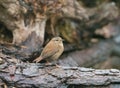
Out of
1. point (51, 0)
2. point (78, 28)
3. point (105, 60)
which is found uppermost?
point (51, 0)

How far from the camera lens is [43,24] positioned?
10203 millimetres

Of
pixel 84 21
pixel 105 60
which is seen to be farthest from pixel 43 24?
pixel 105 60

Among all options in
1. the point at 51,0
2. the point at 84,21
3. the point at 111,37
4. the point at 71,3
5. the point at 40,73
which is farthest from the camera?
the point at 111,37

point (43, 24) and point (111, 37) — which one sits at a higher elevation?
point (43, 24)

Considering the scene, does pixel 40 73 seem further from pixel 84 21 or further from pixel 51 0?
pixel 84 21

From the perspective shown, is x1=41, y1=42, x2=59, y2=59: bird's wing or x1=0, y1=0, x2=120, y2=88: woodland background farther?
x1=41, y1=42, x2=59, y2=59: bird's wing

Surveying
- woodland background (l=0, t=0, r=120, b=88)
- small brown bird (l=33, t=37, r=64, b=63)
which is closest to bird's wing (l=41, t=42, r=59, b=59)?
small brown bird (l=33, t=37, r=64, b=63)

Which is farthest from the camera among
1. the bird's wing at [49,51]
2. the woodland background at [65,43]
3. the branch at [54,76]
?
the bird's wing at [49,51]

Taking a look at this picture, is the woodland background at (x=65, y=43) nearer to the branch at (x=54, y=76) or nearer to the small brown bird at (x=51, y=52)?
the branch at (x=54, y=76)

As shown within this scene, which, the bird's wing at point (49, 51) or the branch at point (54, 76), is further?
the bird's wing at point (49, 51)

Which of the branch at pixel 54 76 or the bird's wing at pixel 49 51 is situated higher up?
the bird's wing at pixel 49 51

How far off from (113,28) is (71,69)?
646 cm

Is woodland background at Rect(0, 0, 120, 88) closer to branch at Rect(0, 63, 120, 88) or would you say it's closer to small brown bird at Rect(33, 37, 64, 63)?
branch at Rect(0, 63, 120, 88)

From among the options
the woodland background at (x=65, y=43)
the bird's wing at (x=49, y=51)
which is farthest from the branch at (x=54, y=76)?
the bird's wing at (x=49, y=51)
